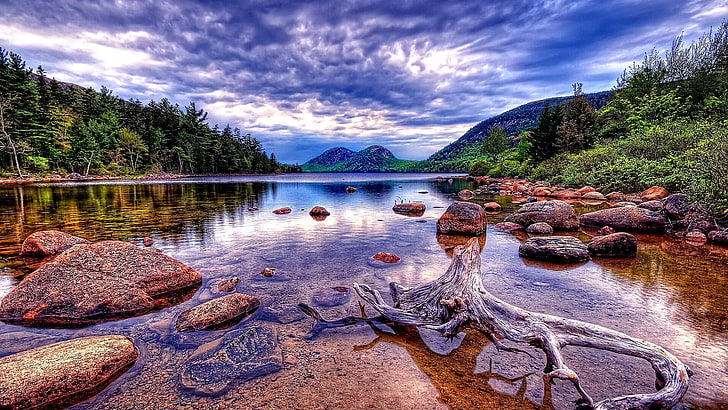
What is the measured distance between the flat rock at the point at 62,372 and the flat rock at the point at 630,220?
16.8 m

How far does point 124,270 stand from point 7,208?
22.1m

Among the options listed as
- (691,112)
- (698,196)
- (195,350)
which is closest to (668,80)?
(691,112)

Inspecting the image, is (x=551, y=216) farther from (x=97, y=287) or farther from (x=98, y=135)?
(x=98, y=135)

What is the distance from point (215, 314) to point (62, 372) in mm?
2002

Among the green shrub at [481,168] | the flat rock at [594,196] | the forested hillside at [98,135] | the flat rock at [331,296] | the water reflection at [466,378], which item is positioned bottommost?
the water reflection at [466,378]

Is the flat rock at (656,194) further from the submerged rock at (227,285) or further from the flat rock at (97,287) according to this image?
the flat rock at (97,287)

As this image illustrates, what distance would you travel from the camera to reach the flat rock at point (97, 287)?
217 inches

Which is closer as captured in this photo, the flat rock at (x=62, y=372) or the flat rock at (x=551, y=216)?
the flat rock at (x=62, y=372)

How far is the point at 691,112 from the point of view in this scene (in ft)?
103

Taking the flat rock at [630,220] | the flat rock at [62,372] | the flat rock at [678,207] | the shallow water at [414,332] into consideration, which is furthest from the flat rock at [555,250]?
the flat rock at [62,372]

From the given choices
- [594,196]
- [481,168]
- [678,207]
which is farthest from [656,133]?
[481,168]

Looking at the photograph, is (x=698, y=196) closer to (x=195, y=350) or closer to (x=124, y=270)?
(x=195, y=350)

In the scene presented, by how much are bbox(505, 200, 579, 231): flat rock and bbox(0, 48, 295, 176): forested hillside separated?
73.9 m

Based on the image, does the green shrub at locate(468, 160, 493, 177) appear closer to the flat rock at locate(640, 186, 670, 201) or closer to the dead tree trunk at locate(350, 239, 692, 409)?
the flat rock at locate(640, 186, 670, 201)
